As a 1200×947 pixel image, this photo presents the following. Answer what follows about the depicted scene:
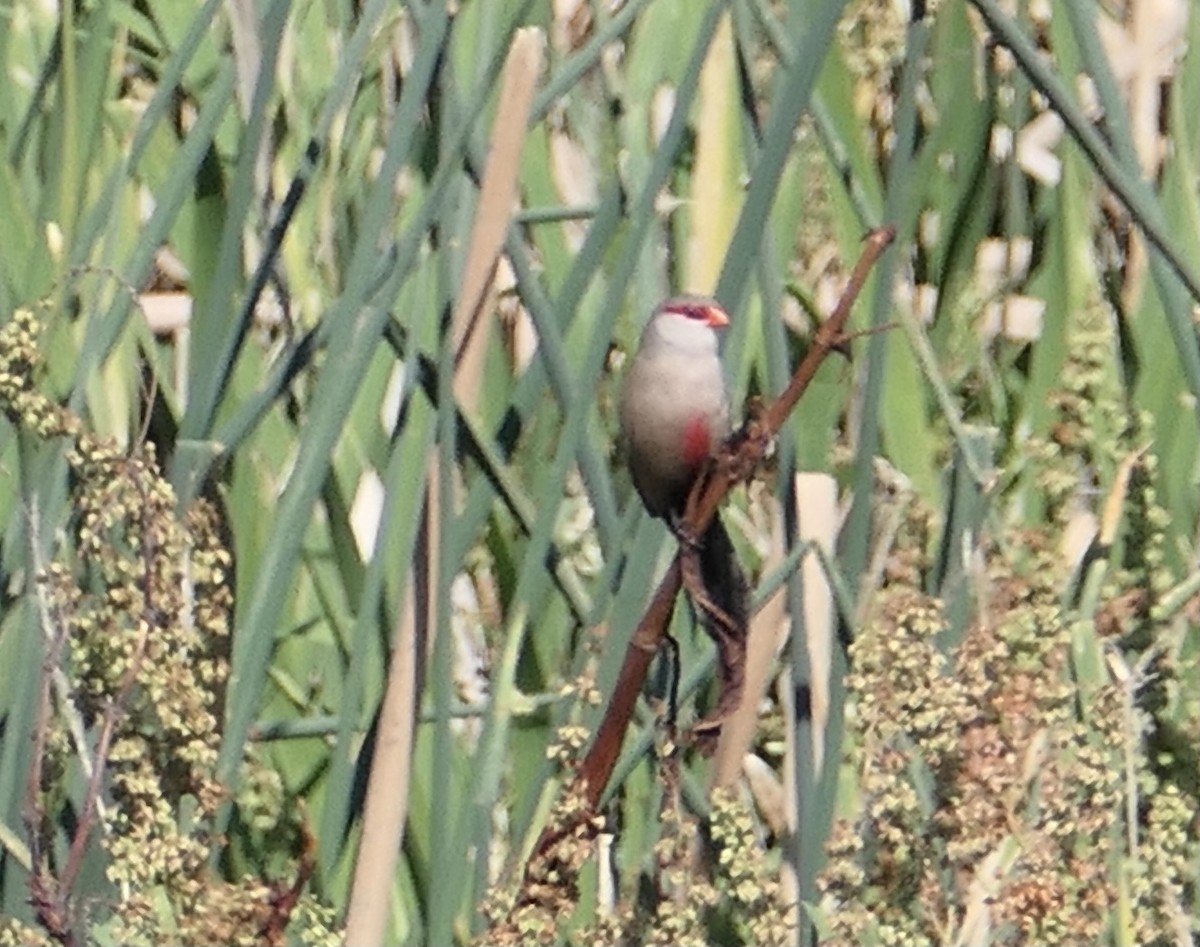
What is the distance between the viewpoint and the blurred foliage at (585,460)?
3.86ft

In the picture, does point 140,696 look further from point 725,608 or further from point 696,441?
point 696,441

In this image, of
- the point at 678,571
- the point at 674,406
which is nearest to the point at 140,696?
the point at 678,571

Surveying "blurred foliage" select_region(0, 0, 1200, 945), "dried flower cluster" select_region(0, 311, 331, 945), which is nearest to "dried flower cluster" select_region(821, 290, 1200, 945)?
"blurred foliage" select_region(0, 0, 1200, 945)

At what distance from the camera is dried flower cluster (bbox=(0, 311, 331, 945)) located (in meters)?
1.08

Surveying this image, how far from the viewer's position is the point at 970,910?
1243 mm

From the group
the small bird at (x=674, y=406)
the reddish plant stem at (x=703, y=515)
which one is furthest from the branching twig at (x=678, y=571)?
the small bird at (x=674, y=406)

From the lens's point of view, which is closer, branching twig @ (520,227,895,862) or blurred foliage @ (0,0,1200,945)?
branching twig @ (520,227,895,862)

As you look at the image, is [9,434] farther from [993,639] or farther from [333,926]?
[993,639]

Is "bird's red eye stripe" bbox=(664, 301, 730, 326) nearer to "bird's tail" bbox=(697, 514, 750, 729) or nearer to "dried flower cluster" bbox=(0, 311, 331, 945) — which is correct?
"bird's tail" bbox=(697, 514, 750, 729)

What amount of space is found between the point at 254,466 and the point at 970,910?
53 cm

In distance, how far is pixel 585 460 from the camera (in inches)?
55.5

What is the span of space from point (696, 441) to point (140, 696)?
1.33ft

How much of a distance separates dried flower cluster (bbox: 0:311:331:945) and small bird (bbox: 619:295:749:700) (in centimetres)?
31

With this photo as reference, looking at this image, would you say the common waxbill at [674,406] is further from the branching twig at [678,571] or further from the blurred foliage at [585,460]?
the branching twig at [678,571]
